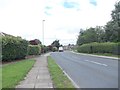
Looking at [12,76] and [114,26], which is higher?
[114,26]

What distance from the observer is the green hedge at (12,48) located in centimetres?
3359

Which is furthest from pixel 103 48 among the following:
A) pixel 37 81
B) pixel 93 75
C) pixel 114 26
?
pixel 37 81

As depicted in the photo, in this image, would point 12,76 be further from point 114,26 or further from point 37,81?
point 114,26

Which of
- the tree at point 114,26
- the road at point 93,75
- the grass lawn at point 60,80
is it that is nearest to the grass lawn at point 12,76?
the grass lawn at point 60,80

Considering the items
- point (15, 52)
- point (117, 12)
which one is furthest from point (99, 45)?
point (15, 52)

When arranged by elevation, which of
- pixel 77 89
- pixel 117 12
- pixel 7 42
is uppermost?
pixel 117 12

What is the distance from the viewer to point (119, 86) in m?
13.5

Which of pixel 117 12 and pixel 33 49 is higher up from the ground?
pixel 117 12

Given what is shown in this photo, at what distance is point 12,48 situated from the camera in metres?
36.5

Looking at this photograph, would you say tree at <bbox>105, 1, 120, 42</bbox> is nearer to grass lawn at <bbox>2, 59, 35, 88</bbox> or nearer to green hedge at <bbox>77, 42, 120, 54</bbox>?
green hedge at <bbox>77, 42, 120, 54</bbox>

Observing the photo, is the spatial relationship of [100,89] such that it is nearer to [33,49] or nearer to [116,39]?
[33,49]

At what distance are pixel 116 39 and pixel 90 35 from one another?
28.2 m

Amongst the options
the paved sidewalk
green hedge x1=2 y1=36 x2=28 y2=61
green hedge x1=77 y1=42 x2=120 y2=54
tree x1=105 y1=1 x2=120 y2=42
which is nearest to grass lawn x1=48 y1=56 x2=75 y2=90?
the paved sidewalk

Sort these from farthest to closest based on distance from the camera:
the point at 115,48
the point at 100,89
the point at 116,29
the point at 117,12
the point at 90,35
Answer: the point at 90,35 < the point at 117,12 < the point at 116,29 < the point at 115,48 < the point at 100,89
